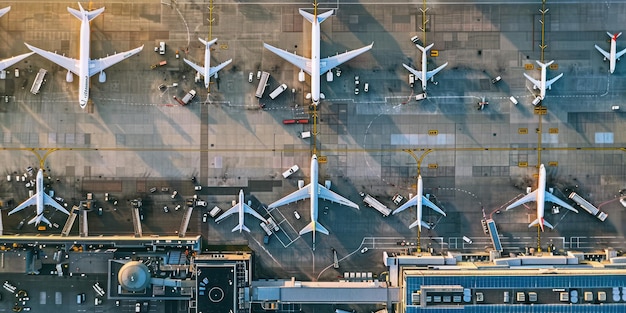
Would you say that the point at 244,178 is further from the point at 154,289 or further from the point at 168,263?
the point at 154,289

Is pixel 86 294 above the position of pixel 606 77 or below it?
below

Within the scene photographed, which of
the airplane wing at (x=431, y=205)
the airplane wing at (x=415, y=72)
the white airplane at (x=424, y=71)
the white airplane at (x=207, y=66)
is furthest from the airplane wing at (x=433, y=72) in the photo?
the white airplane at (x=207, y=66)

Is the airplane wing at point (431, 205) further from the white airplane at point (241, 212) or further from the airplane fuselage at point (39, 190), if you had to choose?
the airplane fuselage at point (39, 190)

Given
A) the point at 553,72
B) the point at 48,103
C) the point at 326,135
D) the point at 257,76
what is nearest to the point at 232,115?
the point at 257,76

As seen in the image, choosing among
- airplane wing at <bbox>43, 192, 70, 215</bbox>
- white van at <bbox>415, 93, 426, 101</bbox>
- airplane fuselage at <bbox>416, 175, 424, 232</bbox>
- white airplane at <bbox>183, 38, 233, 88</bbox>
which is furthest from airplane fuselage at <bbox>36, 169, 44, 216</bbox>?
white van at <bbox>415, 93, 426, 101</bbox>

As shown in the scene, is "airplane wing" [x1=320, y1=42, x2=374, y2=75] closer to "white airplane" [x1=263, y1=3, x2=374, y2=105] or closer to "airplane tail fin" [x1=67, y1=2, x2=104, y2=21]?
"white airplane" [x1=263, y1=3, x2=374, y2=105]

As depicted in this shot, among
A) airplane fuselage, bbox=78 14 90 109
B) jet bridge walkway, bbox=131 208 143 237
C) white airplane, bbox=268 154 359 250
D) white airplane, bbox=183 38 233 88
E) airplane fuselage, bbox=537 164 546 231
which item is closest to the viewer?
airplane fuselage, bbox=78 14 90 109
